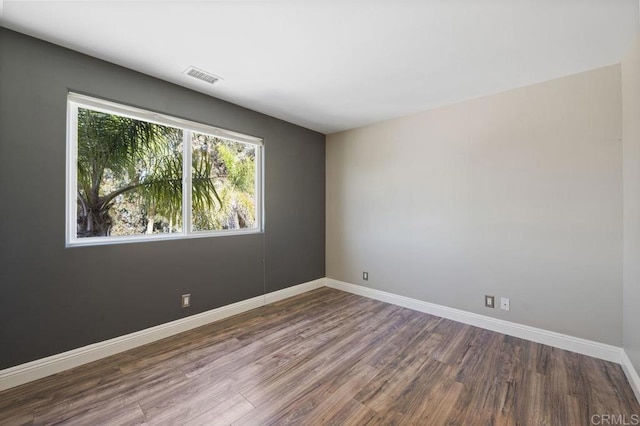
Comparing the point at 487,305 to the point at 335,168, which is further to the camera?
the point at 335,168

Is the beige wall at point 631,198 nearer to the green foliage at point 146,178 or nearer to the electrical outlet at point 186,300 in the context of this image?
the green foliage at point 146,178

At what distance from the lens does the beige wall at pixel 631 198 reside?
5.96ft

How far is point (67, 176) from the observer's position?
2068 millimetres

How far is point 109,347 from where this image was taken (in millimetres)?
2217

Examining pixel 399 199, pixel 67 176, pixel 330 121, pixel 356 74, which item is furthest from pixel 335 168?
pixel 67 176

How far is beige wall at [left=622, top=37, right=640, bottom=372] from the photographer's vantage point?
182 cm

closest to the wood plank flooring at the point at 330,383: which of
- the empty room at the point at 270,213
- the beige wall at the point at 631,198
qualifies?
the empty room at the point at 270,213

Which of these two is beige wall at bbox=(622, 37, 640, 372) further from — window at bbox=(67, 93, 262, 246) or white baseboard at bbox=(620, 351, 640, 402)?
window at bbox=(67, 93, 262, 246)

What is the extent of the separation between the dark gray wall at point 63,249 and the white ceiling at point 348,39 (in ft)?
0.60

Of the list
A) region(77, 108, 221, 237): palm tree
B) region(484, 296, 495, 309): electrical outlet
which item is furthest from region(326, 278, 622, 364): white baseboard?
region(77, 108, 221, 237): palm tree

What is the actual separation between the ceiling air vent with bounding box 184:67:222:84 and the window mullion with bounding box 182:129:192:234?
1.89 ft

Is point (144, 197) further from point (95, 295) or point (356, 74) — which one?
point (356, 74)

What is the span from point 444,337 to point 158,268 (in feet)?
9.51

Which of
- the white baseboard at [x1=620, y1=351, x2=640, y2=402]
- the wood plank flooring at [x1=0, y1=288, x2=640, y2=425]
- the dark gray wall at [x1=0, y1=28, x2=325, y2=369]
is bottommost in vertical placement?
the wood plank flooring at [x1=0, y1=288, x2=640, y2=425]
